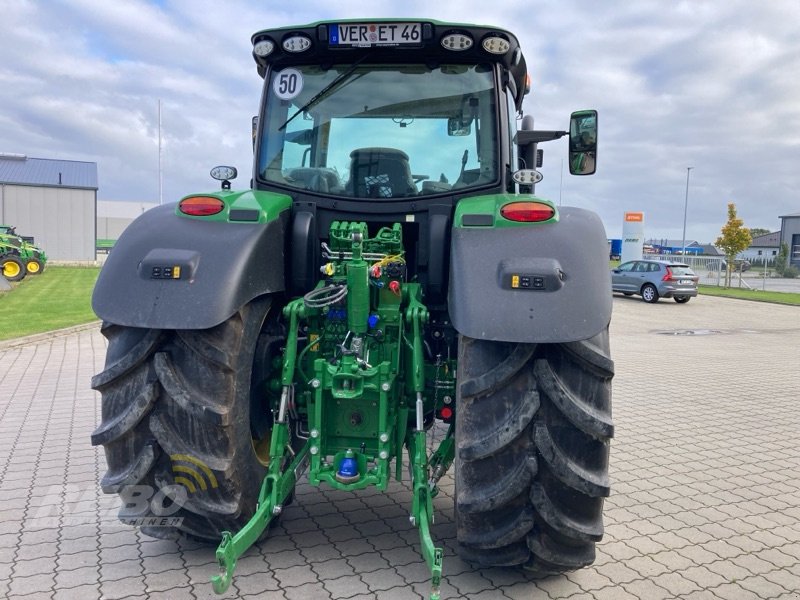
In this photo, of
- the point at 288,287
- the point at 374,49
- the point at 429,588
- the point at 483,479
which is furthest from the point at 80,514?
the point at 374,49

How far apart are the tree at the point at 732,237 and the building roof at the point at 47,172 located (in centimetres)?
3501

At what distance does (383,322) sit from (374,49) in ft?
5.30

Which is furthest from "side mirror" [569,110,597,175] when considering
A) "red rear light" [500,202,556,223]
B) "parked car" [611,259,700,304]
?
"parked car" [611,259,700,304]

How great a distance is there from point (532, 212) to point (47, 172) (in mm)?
43713

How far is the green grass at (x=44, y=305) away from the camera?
12.7 metres

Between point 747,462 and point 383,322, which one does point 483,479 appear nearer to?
point 383,322

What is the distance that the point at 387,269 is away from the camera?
337cm

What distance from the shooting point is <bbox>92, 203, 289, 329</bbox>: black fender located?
2881 mm

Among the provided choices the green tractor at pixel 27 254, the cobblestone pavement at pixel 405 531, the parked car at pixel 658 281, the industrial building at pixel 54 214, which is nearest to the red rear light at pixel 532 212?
the cobblestone pavement at pixel 405 531

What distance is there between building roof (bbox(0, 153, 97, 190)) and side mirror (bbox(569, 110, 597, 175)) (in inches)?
1535

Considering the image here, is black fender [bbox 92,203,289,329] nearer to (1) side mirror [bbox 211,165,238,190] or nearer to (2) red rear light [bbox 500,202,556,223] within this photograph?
(1) side mirror [bbox 211,165,238,190]

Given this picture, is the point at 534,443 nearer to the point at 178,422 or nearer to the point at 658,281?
the point at 178,422

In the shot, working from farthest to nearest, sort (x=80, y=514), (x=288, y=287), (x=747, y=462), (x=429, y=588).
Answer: (x=747, y=462) < (x=80, y=514) < (x=288, y=287) < (x=429, y=588)

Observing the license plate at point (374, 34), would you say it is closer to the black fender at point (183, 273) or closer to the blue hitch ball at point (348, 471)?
the black fender at point (183, 273)
